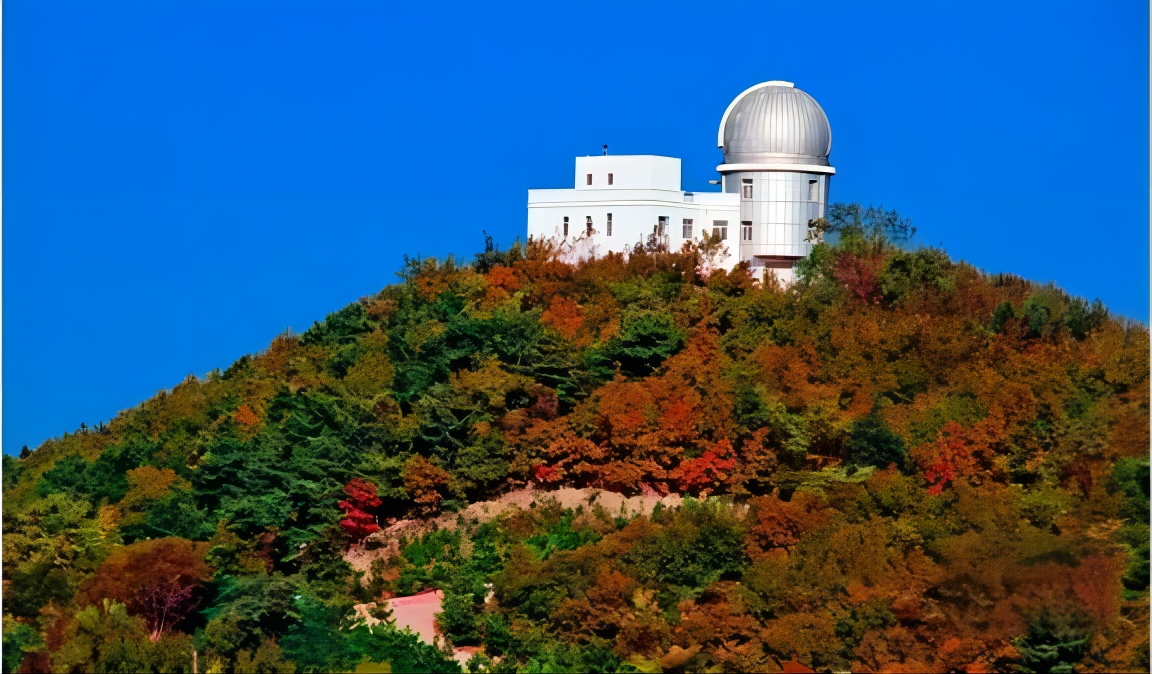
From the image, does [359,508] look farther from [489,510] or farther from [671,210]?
[671,210]

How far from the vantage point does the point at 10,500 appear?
50500mm

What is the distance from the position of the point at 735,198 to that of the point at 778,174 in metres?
1.28

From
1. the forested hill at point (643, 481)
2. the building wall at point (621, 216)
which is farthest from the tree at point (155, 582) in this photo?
the building wall at point (621, 216)

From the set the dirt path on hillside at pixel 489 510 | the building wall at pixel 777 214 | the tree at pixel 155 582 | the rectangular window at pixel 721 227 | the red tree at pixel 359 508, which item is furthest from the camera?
the rectangular window at pixel 721 227

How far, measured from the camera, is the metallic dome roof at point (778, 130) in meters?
56.6

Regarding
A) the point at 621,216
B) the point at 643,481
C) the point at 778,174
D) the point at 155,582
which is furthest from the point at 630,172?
the point at 155,582

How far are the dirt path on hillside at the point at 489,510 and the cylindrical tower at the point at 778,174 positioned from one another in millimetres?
11256

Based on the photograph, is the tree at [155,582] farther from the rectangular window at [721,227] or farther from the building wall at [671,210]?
the rectangular window at [721,227]

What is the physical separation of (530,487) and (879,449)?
799cm

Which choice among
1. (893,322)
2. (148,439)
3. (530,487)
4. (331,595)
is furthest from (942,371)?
(148,439)

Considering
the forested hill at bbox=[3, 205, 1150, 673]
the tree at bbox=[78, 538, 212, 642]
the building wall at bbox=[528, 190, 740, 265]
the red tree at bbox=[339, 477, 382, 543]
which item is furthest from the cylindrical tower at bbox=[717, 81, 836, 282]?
the tree at bbox=[78, 538, 212, 642]

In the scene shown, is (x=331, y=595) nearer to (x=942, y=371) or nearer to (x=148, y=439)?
(x=148, y=439)

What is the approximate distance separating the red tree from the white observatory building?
10.9m

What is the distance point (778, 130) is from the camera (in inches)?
2229
